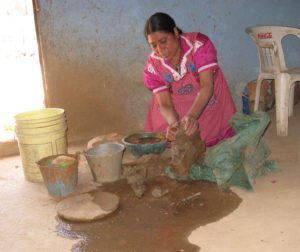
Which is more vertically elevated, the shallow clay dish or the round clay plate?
the shallow clay dish

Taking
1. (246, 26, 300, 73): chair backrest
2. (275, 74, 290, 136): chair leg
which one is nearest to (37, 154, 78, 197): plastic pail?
(275, 74, 290, 136): chair leg

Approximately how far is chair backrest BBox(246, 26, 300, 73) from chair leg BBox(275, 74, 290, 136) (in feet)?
0.37

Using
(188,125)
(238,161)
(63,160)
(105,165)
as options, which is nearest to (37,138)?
(63,160)

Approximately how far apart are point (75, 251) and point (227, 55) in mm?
3084

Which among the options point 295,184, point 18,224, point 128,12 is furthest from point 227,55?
point 18,224

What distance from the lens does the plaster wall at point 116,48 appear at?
3668 mm

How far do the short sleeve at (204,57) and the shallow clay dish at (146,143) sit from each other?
70 cm

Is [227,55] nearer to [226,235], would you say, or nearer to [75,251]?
[226,235]

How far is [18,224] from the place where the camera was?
7.38ft

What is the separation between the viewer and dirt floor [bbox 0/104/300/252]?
6.31 ft

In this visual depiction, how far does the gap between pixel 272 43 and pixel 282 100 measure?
58 cm

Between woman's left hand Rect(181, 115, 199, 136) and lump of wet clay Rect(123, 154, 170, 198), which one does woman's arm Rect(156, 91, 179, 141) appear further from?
lump of wet clay Rect(123, 154, 170, 198)

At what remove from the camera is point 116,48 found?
3865 mm

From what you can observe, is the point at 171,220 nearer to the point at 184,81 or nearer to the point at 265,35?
the point at 184,81
